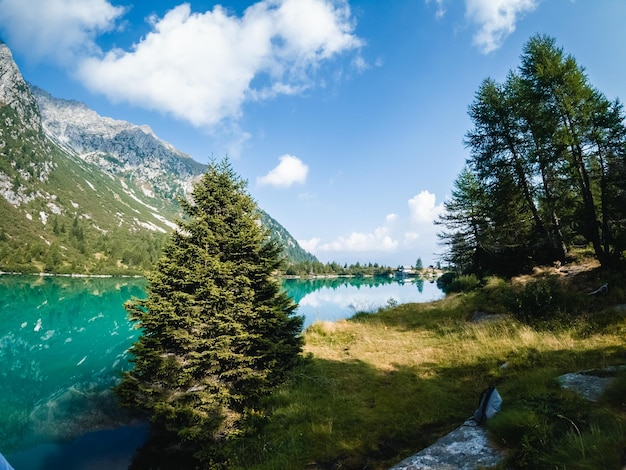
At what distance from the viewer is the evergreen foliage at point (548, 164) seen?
57.5ft

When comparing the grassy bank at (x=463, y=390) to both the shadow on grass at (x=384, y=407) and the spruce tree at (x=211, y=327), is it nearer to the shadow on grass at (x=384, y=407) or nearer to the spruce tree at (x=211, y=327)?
the shadow on grass at (x=384, y=407)

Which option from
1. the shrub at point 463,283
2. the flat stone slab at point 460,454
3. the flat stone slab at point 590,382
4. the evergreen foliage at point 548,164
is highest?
the evergreen foliage at point 548,164

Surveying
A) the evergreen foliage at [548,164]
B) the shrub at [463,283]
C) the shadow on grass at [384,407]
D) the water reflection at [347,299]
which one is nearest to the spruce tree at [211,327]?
the shadow on grass at [384,407]

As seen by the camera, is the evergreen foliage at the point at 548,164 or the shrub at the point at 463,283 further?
the shrub at the point at 463,283

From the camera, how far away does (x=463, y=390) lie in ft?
30.3

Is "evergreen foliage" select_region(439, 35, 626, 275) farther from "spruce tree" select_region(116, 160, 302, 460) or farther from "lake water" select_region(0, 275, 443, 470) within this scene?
"lake water" select_region(0, 275, 443, 470)

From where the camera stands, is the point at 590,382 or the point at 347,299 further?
the point at 347,299

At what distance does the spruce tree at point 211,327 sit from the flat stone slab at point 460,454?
5.41 m

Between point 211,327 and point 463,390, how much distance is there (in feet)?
24.6

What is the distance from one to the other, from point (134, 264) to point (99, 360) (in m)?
156

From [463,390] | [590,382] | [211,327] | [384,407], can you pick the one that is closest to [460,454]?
[590,382]

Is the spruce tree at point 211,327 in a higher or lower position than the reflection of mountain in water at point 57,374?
higher

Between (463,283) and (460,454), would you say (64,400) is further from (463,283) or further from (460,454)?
(463,283)

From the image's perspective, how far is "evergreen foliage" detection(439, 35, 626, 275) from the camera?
17531 millimetres
